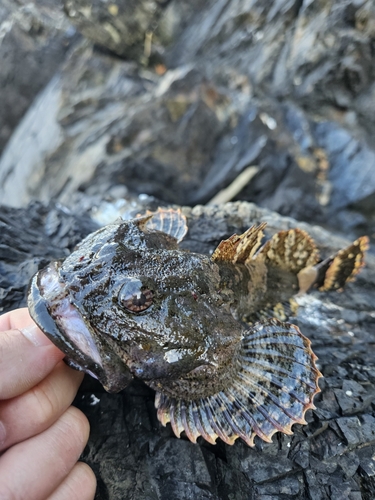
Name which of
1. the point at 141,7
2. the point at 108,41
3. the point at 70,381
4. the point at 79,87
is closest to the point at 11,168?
the point at 79,87

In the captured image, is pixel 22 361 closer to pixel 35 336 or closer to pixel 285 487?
pixel 35 336

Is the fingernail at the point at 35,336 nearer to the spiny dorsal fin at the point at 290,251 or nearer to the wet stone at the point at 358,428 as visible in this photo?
the spiny dorsal fin at the point at 290,251

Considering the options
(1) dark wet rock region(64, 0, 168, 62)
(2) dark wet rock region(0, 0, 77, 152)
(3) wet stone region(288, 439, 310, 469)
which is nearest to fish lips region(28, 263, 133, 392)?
(3) wet stone region(288, 439, 310, 469)

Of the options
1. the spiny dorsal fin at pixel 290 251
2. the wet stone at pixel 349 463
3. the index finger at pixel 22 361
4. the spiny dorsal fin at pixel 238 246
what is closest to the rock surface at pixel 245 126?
the spiny dorsal fin at pixel 290 251

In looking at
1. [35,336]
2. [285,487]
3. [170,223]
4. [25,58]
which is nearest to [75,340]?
[35,336]

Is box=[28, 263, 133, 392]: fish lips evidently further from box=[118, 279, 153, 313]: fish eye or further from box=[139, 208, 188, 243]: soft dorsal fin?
box=[139, 208, 188, 243]: soft dorsal fin
